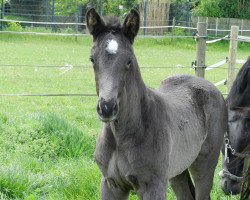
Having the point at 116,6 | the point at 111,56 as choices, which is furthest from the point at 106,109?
the point at 116,6

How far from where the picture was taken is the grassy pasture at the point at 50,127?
454 centimetres

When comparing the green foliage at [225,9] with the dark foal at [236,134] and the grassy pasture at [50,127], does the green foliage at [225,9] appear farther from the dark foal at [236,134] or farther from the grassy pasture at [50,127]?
the dark foal at [236,134]

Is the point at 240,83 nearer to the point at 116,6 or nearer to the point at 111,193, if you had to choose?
the point at 111,193

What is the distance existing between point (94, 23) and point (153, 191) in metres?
1.09

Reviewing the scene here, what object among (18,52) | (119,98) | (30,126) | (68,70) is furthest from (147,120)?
(18,52)

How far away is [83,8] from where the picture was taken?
2512cm

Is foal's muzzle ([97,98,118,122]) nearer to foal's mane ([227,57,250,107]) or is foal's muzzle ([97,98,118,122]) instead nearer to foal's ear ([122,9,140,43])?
foal's ear ([122,9,140,43])

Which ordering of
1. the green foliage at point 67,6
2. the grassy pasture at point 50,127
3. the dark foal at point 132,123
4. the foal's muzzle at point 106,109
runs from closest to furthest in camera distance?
the foal's muzzle at point 106,109 → the dark foal at point 132,123 → the grassy pasture at point 50,127 → the green foliage at point 67,6

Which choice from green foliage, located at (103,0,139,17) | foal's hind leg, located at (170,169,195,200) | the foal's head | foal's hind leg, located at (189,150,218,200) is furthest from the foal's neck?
green foliage, located at (103,0,139,17)

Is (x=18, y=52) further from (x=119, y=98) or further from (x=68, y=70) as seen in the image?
(x=119, y=98)

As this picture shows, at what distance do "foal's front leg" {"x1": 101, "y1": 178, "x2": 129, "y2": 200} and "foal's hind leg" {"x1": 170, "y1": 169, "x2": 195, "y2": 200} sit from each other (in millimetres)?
907

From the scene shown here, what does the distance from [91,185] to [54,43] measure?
16.5m

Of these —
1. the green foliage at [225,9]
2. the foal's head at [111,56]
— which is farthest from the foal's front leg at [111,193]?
the green foliage at [225,9]

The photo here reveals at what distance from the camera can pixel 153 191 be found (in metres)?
3.24
